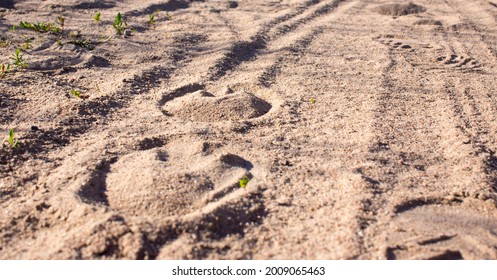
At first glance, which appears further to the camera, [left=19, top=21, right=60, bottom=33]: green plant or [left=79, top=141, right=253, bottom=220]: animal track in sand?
[left=19, top=21, right=60, bottom=33]: green plant

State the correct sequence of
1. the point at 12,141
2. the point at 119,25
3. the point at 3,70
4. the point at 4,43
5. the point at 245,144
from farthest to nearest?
the point at 119,25 < the point at 4,43 < the point at 3,70 < the point at 245,144 < the point at 12,141

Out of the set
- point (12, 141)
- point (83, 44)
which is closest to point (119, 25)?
point (83, 44)

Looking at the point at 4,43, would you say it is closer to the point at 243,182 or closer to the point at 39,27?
the point at 39,27

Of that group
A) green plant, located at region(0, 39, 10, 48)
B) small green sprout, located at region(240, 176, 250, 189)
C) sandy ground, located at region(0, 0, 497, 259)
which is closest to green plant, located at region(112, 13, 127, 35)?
sandy ground, located at region(0, 0, 497, 259)

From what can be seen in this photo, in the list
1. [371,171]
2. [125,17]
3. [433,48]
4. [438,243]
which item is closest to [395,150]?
[371,171]

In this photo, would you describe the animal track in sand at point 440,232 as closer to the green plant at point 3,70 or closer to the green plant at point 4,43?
the green plant at point 3,70

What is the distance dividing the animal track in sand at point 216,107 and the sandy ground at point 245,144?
12mm

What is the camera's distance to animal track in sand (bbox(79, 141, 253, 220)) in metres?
1.95

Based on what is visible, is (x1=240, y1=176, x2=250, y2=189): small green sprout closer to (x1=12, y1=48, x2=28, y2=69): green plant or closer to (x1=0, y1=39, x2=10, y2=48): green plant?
(x1=12, y1=48, x2=28, y2=69): green plant

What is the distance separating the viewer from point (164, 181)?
207 centimetres

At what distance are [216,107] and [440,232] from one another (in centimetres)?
145

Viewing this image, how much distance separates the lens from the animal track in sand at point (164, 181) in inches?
76.6

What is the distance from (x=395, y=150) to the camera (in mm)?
2473

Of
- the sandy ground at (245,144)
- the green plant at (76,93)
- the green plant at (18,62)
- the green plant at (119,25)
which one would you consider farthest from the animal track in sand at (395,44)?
the green plant at (18,62)
